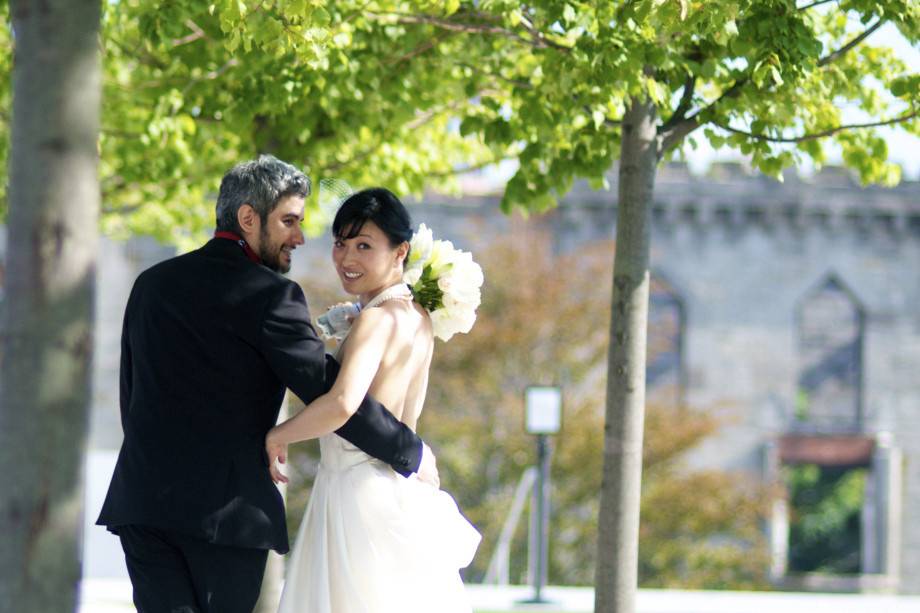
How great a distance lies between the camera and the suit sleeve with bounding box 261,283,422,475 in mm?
4176

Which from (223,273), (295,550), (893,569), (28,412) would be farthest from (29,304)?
(893,569)

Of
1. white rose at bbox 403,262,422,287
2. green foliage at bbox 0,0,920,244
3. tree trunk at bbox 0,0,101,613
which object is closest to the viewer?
tree trunk at bbox 0,0,101,613

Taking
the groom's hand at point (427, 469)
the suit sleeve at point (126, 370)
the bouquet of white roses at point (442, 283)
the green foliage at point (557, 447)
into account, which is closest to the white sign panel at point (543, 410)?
the bouquet of white roses at point (442, 283)

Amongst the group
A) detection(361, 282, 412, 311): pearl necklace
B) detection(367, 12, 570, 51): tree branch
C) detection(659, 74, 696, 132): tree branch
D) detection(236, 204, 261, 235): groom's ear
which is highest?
detection(367, 12, 570, 51): tree branch

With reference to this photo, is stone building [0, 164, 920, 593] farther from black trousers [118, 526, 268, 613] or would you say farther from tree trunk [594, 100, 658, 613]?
black trousers [118, 526, 268, 613]

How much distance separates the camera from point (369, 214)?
4.59 meters

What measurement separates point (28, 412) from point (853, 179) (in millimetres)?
39577

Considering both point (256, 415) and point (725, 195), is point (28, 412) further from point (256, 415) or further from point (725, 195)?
point (725, 195)

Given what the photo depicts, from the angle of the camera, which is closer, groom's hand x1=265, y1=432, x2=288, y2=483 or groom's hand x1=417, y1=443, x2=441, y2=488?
groom's hand x1=265, y1=432, x2=288, y2=483

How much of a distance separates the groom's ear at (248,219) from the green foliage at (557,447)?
75.5 feet

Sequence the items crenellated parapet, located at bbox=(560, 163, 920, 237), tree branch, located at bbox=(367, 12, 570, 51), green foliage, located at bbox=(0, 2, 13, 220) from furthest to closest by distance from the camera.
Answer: crenellated parapet, located at bbox=(560, 163, 920, 237) → green foliage, located at bbox=(0, 2, 13, 220) → tree branch, located at bbox=(367, 12, 570, 51)

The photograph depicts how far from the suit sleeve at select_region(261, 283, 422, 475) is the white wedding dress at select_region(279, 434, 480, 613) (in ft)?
0.52

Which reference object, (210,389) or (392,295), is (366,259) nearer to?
(392,295)

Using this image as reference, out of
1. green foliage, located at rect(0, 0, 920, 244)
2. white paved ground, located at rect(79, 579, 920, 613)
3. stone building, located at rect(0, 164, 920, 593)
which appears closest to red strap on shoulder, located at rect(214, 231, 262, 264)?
green foliage, located at rect(0, 0, 920, 244)
